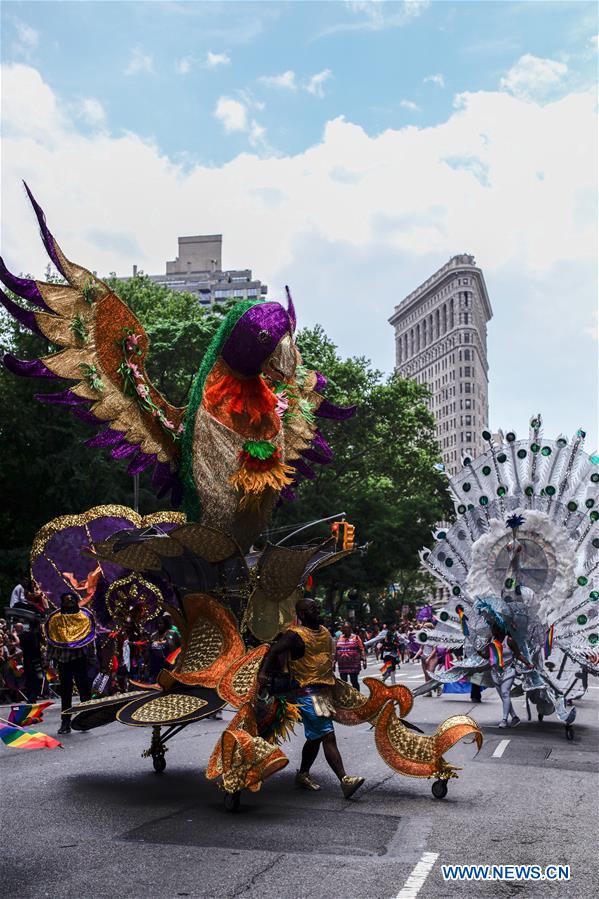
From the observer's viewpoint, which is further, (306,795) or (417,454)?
(417,454)

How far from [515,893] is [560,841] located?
4.26ft

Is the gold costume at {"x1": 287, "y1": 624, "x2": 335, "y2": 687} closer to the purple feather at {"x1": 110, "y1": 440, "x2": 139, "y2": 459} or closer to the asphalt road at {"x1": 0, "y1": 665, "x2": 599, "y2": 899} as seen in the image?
the asphalt road at {"x1": 0, "y1": 665, "x2": 599, "y2": 899}

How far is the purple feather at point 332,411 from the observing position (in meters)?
12.0

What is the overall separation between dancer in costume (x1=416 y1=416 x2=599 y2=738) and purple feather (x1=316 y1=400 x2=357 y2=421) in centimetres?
314

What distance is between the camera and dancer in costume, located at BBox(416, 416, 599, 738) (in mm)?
13602

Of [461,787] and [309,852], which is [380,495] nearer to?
[461,787]

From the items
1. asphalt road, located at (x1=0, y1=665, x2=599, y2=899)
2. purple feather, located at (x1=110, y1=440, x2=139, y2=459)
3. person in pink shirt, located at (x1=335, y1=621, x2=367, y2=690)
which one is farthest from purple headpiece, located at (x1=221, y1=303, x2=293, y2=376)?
person in pink shirt, located at (x1=335, y1=621, x2=367, y2=690)

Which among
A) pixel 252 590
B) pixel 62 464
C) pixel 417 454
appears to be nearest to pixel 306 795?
pixel 252 590

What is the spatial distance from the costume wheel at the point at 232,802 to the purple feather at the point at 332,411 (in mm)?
5299

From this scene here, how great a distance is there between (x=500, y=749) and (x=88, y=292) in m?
6.72

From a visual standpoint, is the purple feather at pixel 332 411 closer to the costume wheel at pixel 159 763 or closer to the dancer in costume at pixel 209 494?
the dancer in costume at pixel 209 494

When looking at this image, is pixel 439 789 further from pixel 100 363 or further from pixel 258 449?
pixel 100 363

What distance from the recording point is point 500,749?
11578 millimetres

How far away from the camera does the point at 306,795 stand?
27.0ft
